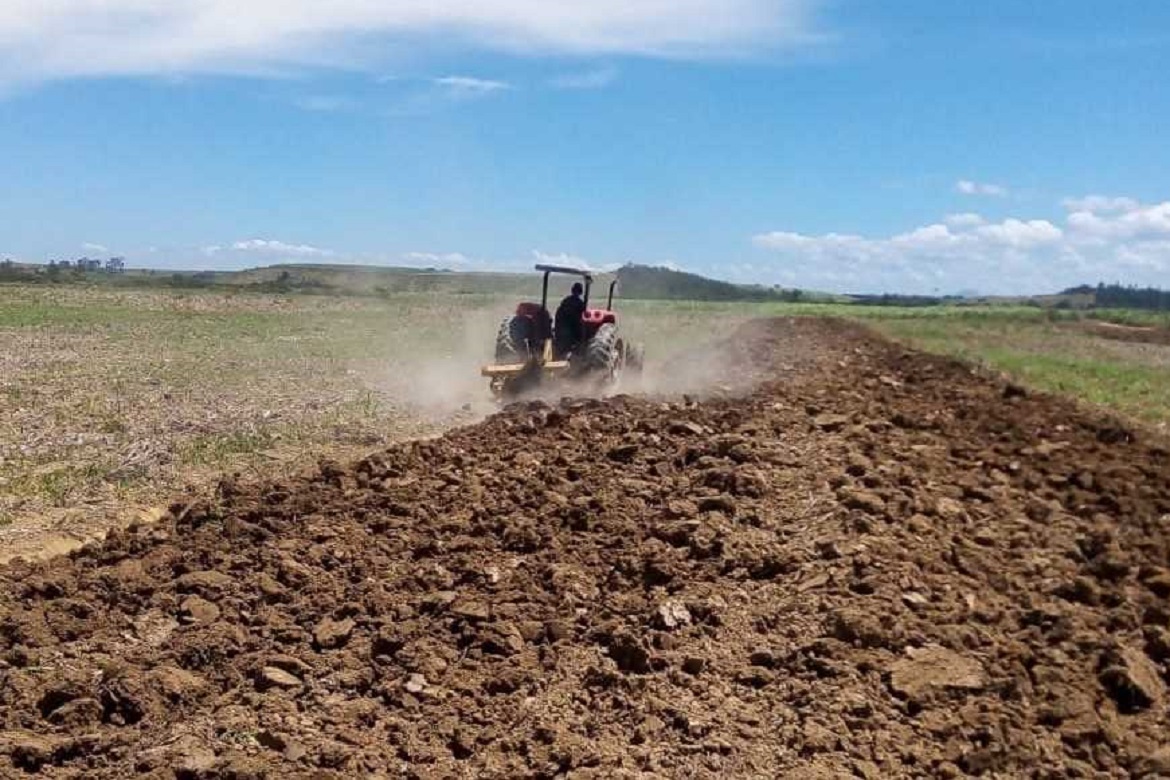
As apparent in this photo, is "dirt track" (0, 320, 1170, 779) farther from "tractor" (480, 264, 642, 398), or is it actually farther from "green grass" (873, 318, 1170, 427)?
"green grass" (873, 318, 1170, 427)

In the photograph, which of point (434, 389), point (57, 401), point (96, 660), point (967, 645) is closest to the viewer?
point (96, 660)

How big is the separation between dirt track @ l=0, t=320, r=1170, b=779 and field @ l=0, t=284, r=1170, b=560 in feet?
6.06

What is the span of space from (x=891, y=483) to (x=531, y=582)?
3077mm

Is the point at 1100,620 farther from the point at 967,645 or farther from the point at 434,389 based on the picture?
the point at 434,389

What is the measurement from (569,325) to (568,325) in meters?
0.01

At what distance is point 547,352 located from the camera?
13.9 m

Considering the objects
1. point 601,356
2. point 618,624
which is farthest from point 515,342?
point 618,624

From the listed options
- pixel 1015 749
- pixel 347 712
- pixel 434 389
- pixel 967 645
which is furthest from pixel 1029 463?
pixel 434 389

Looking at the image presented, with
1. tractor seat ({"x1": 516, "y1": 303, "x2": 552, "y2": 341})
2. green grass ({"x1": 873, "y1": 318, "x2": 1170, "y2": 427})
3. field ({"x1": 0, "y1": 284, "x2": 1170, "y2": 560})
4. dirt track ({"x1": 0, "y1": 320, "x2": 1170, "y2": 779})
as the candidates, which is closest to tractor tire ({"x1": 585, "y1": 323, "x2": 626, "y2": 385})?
tractor seat ({"x1": 516, "y1": 303, "x2": 552, "y2": 341})

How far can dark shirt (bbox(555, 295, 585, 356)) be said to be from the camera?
45.3 ft

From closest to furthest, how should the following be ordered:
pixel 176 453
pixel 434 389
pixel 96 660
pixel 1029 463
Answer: pixel 96 660 → pixel 1029 463 → pixel 176 453 → pixel 434 389

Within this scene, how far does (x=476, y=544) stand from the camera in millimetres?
6484

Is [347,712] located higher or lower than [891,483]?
lower

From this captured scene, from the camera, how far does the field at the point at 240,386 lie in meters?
9.10
